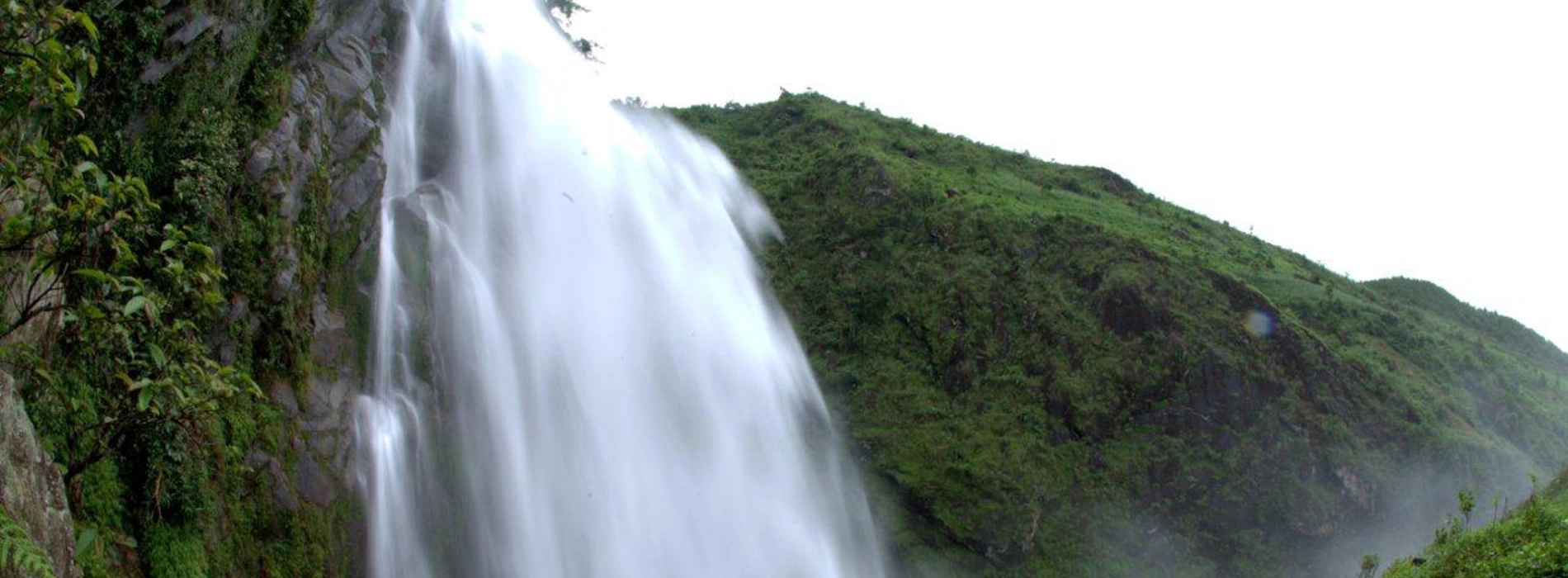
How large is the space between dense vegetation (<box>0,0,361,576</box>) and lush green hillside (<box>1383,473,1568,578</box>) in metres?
Result: 10.7

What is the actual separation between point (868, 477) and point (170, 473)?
1241 centimetres

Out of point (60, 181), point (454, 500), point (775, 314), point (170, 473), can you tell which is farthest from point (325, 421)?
point (775, 314)

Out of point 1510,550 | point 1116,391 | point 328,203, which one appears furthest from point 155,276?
point 1116,391

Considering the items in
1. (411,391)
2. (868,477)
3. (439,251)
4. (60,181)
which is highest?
(60,181)

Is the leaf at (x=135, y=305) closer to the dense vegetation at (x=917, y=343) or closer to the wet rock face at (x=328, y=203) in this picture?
the dense vegetation at (x=917, y=343)

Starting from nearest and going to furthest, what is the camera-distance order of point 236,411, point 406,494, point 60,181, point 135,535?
1. point 60,181
2. point 135,535
3. point 236,411
4. point 406,494

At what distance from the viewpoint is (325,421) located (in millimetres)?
12438

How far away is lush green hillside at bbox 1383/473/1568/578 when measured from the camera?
29.6 feet

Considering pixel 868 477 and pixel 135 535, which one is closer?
pixel 135 535

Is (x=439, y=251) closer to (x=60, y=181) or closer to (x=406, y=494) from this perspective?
(x=406, y=494)

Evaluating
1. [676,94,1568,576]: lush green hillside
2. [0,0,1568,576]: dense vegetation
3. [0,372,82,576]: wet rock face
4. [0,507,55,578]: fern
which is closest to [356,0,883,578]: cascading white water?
[0,0,1568,576]: dense vegetation

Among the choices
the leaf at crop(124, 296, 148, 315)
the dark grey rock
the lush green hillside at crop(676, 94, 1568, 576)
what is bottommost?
the dark grey rock

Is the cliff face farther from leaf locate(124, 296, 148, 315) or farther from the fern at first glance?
the fern

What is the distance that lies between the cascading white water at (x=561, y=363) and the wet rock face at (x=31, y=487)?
640cm
